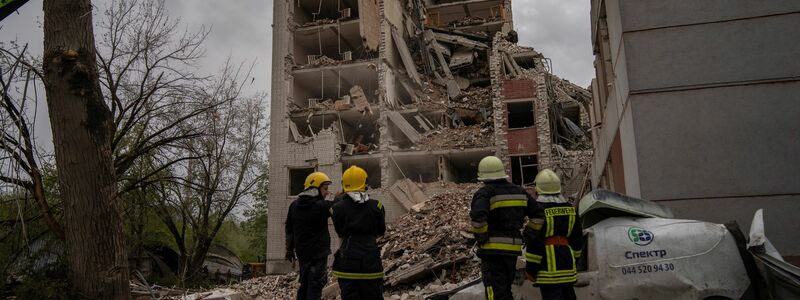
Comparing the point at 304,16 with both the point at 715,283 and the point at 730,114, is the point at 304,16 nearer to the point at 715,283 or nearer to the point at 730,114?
the point at 730,114

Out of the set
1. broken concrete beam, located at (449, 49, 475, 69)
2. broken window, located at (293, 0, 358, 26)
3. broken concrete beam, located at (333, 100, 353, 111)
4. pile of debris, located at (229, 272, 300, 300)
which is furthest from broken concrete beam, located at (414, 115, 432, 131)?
pile of debris, located at (229, 272, 300, 300)

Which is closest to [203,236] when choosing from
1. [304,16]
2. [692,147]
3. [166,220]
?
[166,220]

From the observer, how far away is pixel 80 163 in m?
3.58

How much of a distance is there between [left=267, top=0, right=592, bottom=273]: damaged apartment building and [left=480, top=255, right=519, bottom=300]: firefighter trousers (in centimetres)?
1724

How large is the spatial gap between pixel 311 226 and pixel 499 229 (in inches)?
82.1

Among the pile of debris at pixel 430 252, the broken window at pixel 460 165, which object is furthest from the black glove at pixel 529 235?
the broken window at pixel 460 165

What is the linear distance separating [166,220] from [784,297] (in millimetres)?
20858

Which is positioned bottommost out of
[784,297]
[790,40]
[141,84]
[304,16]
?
[784,297]

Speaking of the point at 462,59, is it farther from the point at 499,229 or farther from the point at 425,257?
the point at 499,229

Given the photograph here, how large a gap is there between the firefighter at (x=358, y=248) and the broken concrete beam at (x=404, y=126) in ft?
64.6

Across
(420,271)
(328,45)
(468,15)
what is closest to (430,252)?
(420,271)

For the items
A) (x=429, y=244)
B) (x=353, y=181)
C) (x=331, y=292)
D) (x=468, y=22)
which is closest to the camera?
(x=353, y=181)

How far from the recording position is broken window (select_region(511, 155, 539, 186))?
79.9ft

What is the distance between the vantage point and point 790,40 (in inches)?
265
